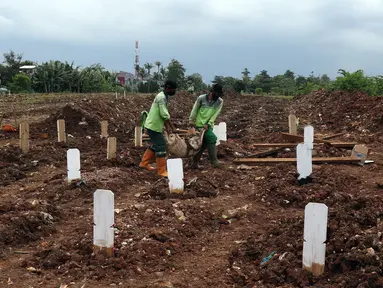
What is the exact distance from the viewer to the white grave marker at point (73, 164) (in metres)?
7.27

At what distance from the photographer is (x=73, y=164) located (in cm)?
739

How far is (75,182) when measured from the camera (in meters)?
7.36

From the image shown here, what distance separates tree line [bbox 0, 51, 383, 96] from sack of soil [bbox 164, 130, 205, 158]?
1382 cm

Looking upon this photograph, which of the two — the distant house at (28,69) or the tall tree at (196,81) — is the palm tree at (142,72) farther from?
the distant house at (28,69)

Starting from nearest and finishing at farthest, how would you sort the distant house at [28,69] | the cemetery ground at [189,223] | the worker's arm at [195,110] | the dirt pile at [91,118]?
the cemetery ground at [189,223]
the worker's arm at [195,110]
the dirt pile at [91,118]
the distant house at [28,69]

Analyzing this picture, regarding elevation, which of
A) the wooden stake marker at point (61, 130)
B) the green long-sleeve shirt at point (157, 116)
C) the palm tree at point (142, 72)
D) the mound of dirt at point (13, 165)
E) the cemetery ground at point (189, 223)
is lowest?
the cemetery ground at point (189, 223)

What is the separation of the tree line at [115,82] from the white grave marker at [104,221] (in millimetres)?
18309

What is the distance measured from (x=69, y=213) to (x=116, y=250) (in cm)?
185

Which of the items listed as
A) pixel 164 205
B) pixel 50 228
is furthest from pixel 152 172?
pixel 50 228

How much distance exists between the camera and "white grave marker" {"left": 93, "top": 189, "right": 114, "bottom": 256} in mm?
4449

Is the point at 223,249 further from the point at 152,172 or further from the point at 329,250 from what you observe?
the point at 152,172

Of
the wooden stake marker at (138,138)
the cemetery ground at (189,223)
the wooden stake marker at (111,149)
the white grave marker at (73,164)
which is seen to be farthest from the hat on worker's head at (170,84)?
the wooden stake marker at (138,138)

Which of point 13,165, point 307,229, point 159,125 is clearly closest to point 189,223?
point 307,229

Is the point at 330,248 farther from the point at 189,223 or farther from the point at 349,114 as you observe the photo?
the point at 349,114
